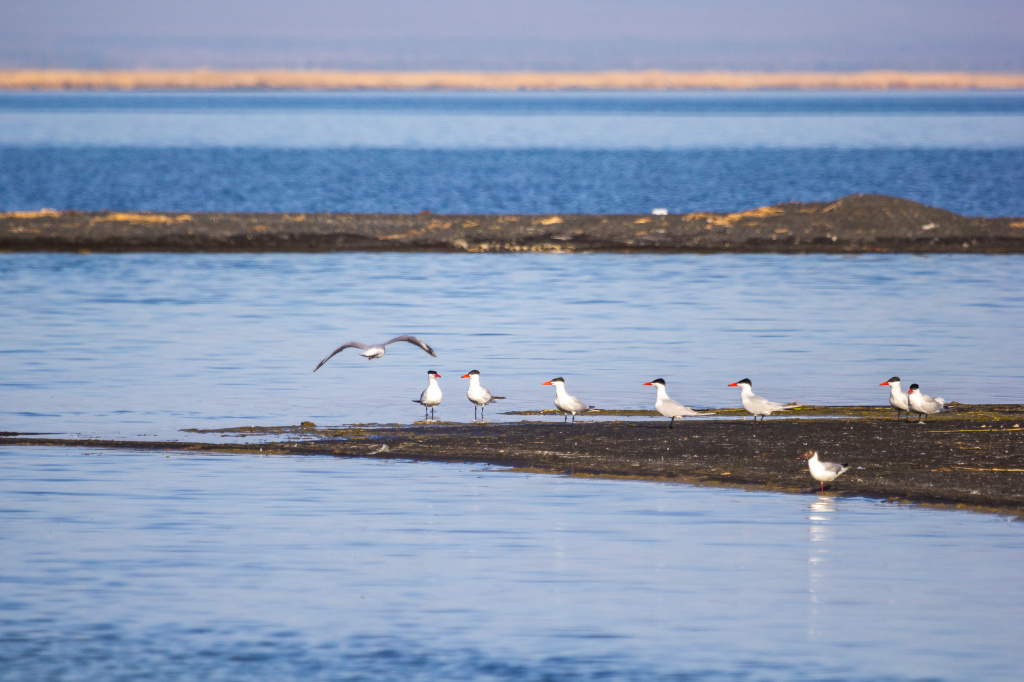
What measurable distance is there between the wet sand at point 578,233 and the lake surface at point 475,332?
1.28m

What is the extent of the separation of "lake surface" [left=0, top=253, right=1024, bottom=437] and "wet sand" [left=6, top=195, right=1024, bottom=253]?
1.28 meters

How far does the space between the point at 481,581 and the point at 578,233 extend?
3345 centimetres

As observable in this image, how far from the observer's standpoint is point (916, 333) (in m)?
25.9

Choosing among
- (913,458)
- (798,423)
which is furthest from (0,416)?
(913,458)

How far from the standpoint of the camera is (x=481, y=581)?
11.4 m

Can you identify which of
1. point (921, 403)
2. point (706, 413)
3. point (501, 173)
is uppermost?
point (501, 173)

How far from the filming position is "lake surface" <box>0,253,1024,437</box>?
19312mm

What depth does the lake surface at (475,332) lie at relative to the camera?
63.4ft

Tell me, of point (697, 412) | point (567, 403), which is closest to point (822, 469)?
point (697, 412)

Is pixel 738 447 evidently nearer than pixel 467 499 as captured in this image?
No

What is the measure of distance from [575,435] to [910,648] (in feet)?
22.9

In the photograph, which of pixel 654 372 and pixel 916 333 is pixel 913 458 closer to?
pixel 654 372

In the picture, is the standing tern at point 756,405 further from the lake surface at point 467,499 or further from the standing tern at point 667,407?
the lake surface at point 467,499

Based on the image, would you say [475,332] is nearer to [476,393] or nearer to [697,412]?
[476,393]
